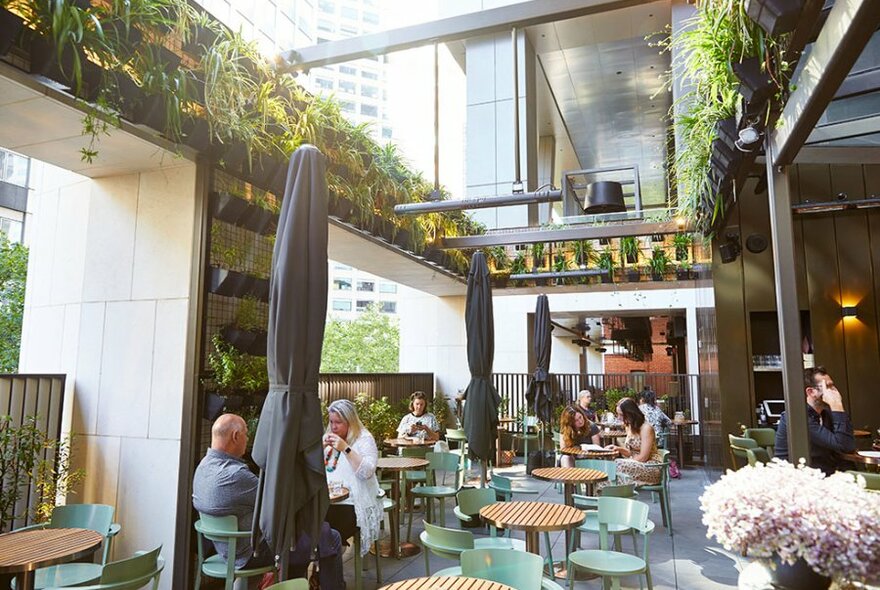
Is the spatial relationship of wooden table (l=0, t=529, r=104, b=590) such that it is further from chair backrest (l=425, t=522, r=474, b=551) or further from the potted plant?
the potted plant

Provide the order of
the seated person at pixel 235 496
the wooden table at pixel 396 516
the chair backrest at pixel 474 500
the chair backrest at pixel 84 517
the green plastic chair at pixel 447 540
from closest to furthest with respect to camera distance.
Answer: the green plastic chair at pixel 447 540, the seated person at pixel 235 496, the chair backrest at pixel 84 517, the chair backrest at pixel 474 500, the wooden table at pixel 396 516

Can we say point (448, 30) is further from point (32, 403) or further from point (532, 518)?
point (32, 403)

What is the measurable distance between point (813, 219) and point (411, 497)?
603cm

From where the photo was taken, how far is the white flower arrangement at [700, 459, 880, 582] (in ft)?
5.10

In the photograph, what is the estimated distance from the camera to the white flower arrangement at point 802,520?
1555 mm

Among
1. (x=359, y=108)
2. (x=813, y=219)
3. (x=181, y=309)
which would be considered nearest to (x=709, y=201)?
(x=813, y=219)

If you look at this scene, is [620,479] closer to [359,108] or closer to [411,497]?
[411,497]

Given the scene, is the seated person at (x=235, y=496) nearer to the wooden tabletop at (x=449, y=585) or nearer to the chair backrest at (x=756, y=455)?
the wooden tabletop at (x=449, y=585)

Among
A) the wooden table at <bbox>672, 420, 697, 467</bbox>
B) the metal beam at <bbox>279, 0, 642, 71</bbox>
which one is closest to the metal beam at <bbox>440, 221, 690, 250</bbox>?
the metal beam at <bbox>279, 0, 642, 71</bbox>

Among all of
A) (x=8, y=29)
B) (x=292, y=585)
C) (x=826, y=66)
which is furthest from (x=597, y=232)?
(x=8, y=29)

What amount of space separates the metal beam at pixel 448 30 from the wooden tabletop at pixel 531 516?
3639 mm

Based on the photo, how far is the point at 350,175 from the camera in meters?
5.94

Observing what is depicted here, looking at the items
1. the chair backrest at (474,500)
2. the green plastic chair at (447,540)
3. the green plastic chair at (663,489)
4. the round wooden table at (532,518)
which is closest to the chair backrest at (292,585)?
the green plastic chair at (447,540)

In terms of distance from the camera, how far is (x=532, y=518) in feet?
12.0
